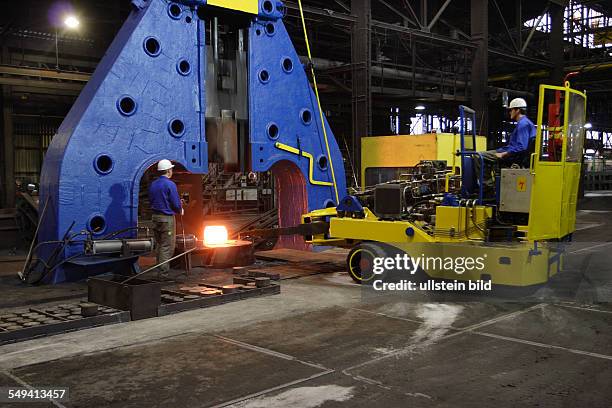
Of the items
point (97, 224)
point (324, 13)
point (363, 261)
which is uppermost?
point (324, 13)

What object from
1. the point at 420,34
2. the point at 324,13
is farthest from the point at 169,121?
the point at 420,34

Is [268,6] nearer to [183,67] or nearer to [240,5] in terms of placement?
[240,5]

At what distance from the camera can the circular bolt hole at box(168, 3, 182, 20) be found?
812 centimetres

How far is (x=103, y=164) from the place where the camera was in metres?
7.60

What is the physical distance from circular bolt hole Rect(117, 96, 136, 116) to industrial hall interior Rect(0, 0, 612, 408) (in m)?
0.02

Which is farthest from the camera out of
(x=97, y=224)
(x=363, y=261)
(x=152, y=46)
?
(x=152, y=46)

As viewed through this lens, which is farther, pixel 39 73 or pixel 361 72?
pixel 39 73

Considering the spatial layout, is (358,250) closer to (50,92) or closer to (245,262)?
(245,262)

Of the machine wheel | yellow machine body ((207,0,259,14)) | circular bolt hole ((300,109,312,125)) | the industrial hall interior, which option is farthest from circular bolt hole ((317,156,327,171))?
the machine wheel

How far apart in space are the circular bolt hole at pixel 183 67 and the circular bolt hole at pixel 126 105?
0.84m

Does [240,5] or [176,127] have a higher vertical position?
[240,5]

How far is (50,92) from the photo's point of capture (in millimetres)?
16984

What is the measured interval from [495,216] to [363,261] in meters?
1.64

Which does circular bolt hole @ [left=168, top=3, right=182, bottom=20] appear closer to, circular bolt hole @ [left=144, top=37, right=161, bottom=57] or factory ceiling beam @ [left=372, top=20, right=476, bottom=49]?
circular bolt hole @ [left=144, top=37, right=161, bottom=57]
